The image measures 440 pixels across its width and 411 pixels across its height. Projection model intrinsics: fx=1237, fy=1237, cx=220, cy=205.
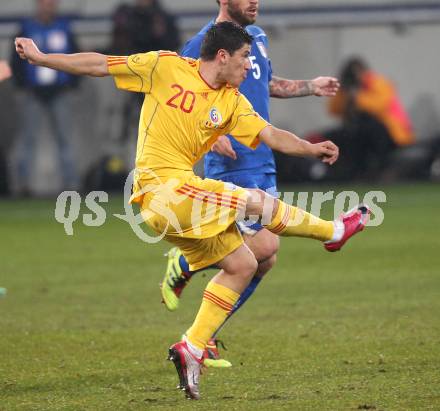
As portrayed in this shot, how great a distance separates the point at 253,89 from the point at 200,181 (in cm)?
162

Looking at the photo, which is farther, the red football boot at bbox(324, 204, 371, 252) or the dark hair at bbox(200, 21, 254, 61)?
the red football boot at bbox(324, 204, 371, 252)

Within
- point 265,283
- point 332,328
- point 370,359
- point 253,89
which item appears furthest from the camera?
point 265,283

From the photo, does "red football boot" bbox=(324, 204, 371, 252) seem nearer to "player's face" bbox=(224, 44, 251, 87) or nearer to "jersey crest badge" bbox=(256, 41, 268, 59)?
"player's face" bbox=(224, 44, 251, 87)

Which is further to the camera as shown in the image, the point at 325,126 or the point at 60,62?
the point at 325,126

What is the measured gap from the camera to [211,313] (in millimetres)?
6715

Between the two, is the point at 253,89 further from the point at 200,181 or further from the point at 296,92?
the point at 200,181

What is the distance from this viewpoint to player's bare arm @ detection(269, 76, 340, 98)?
330 inches

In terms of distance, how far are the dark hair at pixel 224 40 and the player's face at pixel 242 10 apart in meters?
1.12

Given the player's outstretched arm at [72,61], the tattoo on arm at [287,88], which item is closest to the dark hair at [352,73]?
the tattoo on arm at [287,88]

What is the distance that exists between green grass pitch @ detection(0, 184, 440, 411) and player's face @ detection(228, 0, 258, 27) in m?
2.15

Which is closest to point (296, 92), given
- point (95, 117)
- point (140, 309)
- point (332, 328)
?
point (332, 328)

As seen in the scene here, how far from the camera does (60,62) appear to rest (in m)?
6.73

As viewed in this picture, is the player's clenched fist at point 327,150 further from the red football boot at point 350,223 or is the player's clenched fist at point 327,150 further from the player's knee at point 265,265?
the player's knee at point 265,265

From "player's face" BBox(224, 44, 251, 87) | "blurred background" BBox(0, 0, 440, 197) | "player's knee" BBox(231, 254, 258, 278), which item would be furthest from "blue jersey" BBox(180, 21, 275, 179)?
"blurred background" BBox(0, 0, 440, 197)
